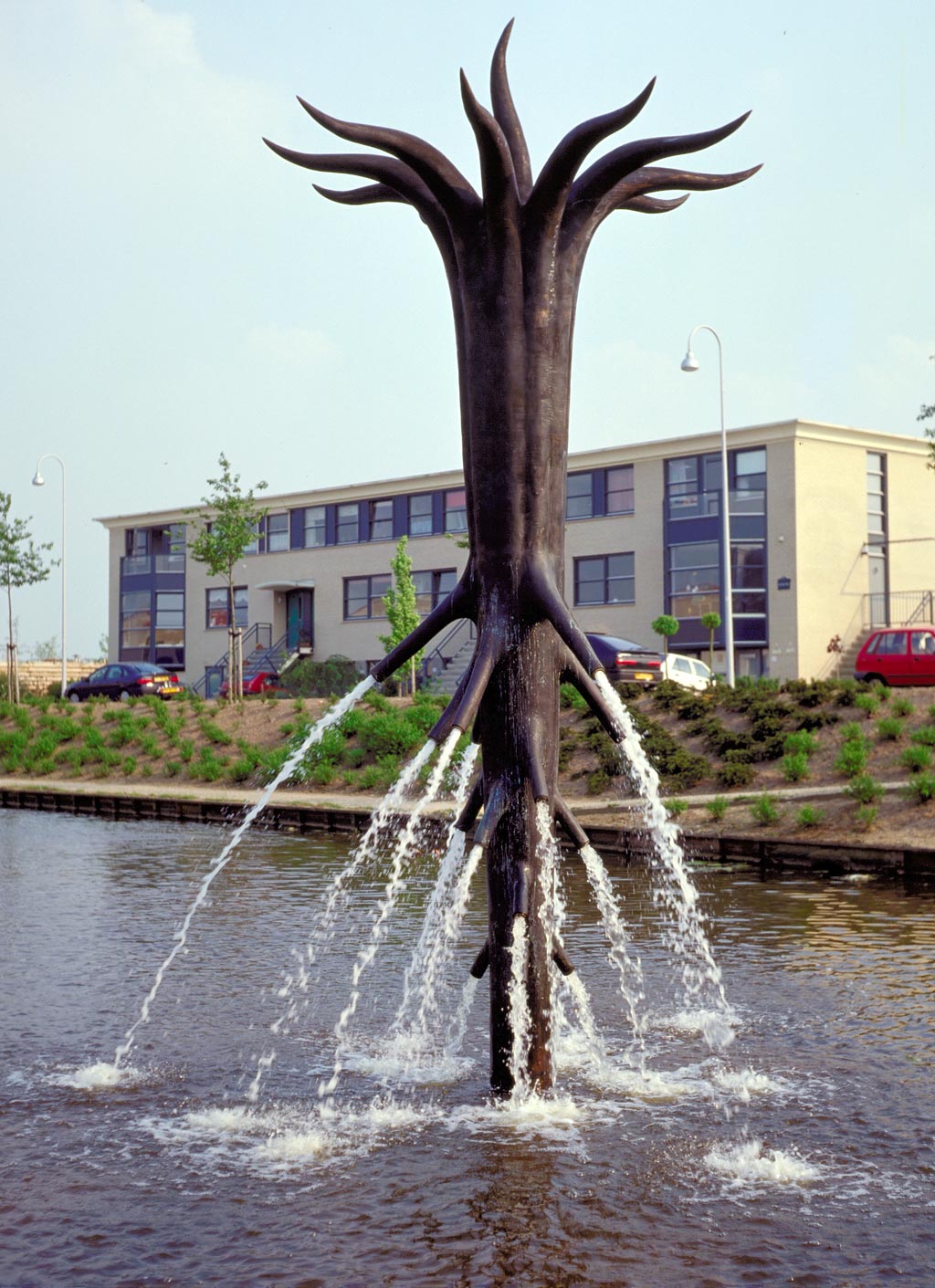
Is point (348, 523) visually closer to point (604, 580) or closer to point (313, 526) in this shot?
point (313, 526)

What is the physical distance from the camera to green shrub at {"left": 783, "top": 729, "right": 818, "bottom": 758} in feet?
66.8

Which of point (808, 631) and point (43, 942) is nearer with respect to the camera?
point (43, 942)

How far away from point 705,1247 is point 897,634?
2811 cm

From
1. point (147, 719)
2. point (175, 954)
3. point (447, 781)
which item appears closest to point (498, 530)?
point (175, 954)

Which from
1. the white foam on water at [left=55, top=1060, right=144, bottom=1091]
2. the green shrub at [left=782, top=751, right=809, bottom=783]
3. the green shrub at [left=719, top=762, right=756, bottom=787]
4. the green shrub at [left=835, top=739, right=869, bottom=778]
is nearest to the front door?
the green shrub at [left=719, top=762, right=756, bottom=787]

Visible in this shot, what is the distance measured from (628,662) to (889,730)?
410 inches

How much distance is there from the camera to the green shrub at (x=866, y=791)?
1609 centimetres

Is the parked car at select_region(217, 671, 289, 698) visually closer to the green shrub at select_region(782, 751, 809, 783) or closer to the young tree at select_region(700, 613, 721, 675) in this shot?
the young tree at select_region(700, 613, 721, 675)

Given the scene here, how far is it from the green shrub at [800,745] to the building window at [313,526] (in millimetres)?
37758

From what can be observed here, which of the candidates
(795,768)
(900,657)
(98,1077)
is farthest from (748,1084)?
(900,657)

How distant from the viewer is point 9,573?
45.3 m

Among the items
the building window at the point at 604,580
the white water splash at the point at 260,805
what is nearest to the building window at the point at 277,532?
the building window at the point at 604,580

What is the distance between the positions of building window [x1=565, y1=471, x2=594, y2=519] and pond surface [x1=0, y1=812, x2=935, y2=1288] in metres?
37.4

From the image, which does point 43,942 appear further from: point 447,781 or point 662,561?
point 662,561
